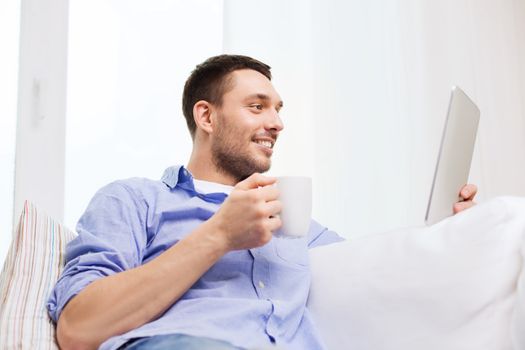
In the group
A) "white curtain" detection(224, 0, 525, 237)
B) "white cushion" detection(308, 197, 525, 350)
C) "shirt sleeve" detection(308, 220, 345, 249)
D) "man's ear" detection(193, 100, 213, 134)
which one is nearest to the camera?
"white cushion" detection(308, 197, 525, 350)

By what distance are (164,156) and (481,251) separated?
1.57 m

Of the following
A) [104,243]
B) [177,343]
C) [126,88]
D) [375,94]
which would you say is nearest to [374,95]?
[375,94]

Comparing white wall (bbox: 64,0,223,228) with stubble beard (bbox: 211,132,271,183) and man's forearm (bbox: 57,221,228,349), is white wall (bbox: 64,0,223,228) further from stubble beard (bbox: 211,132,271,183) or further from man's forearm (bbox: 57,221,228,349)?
man's forearm (bbox: 57,221,228,349)

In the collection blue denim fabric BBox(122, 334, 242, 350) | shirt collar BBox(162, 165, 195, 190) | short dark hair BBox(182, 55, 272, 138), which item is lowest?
blue denim fabric BBox(122, 334, 242, 350)

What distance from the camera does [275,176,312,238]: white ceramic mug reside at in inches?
38.2

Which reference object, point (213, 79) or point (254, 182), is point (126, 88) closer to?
point (213, 79)

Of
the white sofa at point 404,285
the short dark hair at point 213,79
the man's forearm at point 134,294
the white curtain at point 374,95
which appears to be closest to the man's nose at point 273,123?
the short dark hair at point 213,79

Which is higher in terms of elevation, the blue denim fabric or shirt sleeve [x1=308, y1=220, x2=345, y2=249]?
shirt sleeve [x1=308, y1=220, x2=345, y2=249]

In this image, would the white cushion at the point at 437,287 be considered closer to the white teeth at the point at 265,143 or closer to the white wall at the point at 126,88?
the white teeth at the point at 265,143

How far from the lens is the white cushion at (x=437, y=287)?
32.3 inches

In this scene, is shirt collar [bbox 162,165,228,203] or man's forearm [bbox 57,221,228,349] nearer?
man's forearm [bbox 57,221,228,349]

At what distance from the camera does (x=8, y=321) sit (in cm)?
92

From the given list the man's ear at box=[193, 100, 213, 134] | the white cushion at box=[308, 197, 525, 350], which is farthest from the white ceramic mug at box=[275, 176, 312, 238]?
the man's ear at box=[193, 100, 213, 134]

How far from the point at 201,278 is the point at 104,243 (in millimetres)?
188
